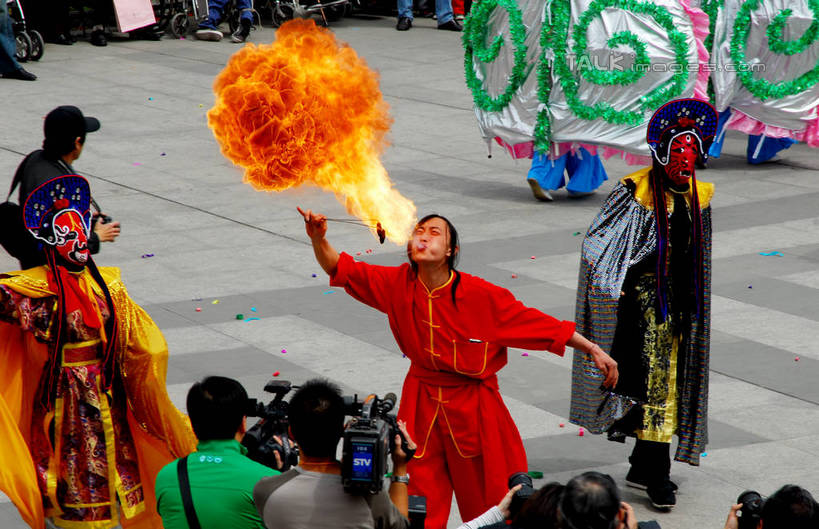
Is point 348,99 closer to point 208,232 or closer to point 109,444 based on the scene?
point 109,444

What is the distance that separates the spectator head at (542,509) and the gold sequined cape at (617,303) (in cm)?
292

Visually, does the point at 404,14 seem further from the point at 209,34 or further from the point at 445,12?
the point at 209,34

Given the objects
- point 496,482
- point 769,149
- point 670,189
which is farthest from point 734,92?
point 496,482

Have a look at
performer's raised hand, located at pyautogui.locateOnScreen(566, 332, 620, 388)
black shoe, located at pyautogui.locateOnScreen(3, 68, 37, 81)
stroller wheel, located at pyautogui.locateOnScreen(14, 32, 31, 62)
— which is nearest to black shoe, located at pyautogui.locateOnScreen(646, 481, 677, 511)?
performer's raised hand, located at pyautogui.locateOnScreen(566, 332, 620, 388)

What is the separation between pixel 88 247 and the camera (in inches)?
202

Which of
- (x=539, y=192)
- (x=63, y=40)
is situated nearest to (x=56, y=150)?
(x=539, y=192)

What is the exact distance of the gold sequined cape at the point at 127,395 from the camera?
16.2 feet

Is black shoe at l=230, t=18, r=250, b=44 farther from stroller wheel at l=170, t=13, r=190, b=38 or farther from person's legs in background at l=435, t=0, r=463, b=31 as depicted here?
person's legs in background at l=435, t=0, r=463, b=31

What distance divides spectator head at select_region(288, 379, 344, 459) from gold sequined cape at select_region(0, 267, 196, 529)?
1.77m

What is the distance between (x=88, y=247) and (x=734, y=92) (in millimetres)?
9535

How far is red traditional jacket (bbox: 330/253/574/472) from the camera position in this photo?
502 cm

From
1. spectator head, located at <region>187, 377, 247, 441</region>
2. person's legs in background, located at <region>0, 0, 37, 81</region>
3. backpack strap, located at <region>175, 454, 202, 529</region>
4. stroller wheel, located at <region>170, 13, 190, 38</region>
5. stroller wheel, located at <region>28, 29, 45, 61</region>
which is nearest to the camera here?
backpack strap, located at <region>175, 454, 202, 529</region>

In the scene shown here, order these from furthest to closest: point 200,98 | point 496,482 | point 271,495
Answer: point 200,98
point 496,482
point 271,495

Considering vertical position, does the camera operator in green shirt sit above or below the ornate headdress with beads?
below
